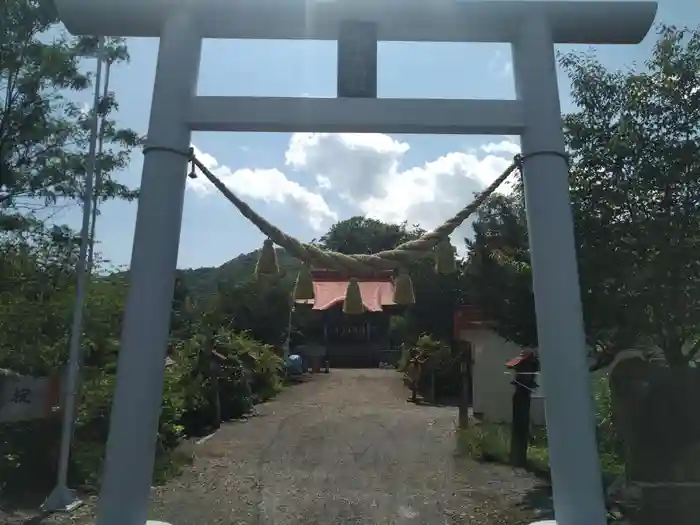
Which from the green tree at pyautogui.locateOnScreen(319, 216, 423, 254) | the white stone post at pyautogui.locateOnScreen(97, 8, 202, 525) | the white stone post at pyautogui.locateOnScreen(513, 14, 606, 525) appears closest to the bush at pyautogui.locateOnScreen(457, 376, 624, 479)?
the white stone post at pyautogui.locateOnScreen(513, 14, 606, 525)

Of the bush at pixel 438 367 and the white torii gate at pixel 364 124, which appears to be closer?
the white torii gate at pixel 364 124

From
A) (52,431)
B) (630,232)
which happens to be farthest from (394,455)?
(630,232)

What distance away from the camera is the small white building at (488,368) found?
39.5 feet

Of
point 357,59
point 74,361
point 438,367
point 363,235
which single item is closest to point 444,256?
point 357,59

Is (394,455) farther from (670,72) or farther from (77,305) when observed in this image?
(670,72)

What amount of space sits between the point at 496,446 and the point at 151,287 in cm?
706

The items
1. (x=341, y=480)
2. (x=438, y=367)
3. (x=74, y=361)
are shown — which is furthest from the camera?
(x=438, y=367)

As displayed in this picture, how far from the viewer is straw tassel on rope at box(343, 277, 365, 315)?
10.7 feet

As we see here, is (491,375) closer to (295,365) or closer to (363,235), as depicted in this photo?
(295,365)

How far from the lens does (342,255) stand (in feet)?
10.0

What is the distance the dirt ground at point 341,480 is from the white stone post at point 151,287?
3.34 metres

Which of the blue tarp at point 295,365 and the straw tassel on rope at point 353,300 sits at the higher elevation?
the blue tarp at point 295,365

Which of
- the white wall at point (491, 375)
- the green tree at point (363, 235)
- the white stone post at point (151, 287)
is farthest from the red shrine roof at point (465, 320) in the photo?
the green tree at point (363, 235)

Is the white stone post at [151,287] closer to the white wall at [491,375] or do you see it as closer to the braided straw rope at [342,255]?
the braided straw rope at [342,255]
